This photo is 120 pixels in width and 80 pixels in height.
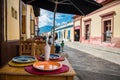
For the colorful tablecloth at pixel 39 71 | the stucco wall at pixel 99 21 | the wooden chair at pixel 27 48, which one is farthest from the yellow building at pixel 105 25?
the colorful tablecloth at pixel 39 71

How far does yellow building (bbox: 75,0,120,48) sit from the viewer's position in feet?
43.6

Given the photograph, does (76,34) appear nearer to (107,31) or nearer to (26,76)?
(107,31)

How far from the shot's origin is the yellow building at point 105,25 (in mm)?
13281

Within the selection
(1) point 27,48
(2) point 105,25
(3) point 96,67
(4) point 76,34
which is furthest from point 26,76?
(4) point 76,34

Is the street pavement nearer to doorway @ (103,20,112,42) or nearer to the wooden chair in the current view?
the wooden chair

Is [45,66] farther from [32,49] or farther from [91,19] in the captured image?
[91,19]

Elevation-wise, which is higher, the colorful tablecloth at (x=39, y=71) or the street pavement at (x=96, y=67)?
the colorful tablecloth at (x=39, y=71)

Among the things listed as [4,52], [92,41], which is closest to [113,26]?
[92,41]

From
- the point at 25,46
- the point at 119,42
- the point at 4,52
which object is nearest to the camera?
the point at 4,52

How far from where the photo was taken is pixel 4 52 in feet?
8.11

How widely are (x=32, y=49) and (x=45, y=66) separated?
5.45ft

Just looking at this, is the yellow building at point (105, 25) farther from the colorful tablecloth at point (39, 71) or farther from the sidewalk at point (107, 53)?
the colorful tablecloth at point (39, 71)

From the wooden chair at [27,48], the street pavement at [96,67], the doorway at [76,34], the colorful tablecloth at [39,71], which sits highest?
the doorway at [76,34]

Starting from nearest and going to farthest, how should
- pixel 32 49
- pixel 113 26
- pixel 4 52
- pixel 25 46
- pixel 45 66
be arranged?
pixel 45 66
pixel 4 52
pixel 32 49
pixel 25 46
pixel 113 26
